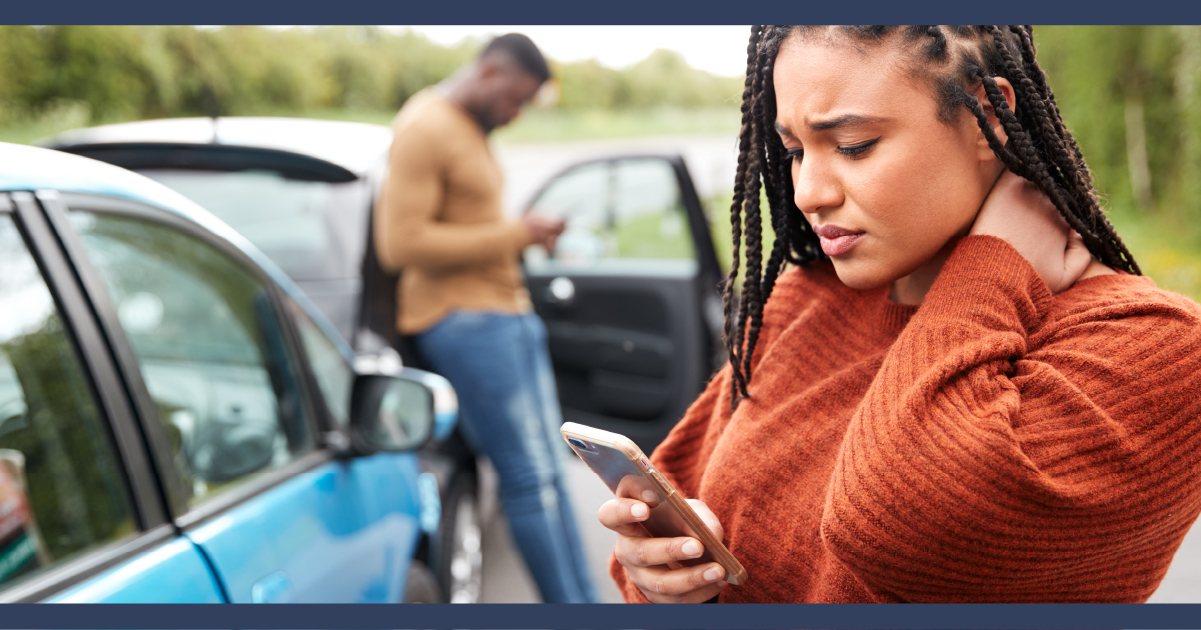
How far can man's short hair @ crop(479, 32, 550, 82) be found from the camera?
2.81 metres

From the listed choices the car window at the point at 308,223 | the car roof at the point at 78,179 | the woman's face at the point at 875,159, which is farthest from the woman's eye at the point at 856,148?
the car window at the point at 308,223

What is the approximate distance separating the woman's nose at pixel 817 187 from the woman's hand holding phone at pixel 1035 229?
15 centimetres

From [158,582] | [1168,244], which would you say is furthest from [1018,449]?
[1168,244]

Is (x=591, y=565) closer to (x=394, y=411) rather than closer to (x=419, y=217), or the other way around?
(x=419, y=217)

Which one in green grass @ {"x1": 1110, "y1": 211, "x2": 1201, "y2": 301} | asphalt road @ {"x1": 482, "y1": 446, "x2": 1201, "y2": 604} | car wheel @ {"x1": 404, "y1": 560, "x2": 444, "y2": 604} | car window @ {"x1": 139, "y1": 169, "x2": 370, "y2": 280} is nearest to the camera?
car wheel @ {"x1": 404, "y1": 560, "x2": 444, "y2": 604}

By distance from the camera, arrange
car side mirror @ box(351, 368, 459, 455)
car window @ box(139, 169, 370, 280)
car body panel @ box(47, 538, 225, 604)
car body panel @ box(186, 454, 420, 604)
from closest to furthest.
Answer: car body panel @ box(47, 538, 225, 604) < car body panel @ box(186, 454, 420, 604) < car side mirror @ box(351, 368, 459, 455) < car window @ box(139, 169, 370, 280)

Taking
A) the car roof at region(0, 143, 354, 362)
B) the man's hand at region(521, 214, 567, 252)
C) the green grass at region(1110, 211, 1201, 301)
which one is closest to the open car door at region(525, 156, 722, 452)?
the man's hand at region(521, 214, 567, 252)

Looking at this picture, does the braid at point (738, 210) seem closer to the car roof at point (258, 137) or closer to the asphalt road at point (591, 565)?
the asphalt road at point (591, 565)

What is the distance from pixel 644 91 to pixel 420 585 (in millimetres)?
2772

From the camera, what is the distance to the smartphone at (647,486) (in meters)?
0.88

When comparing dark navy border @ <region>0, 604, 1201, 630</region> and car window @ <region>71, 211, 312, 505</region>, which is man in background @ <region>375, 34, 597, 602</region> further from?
dark navy border @ <region>0, 604, 1201, 630</region>

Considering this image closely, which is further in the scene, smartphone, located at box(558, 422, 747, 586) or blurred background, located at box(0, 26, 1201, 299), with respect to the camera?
blurred background, located at box(0, 26, 1201, 299)

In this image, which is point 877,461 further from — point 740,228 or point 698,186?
point 698,186

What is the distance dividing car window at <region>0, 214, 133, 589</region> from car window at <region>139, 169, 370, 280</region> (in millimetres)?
1742
